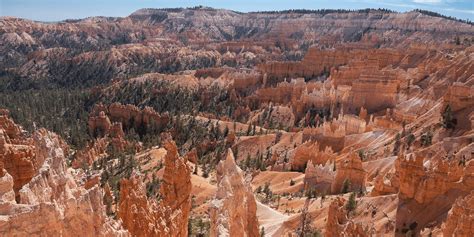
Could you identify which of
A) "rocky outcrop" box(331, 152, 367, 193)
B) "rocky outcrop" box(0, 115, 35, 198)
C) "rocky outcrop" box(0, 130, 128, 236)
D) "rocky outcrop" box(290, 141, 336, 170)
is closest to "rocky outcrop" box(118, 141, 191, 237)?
"rocky outcrop" box(0, 115, 35, 198)

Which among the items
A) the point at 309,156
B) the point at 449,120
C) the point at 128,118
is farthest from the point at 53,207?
the point at 128,118

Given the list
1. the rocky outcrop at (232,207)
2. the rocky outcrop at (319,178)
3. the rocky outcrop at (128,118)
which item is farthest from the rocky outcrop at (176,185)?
the rocky outcrop at (128,118)

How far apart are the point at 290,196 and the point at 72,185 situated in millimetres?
27117

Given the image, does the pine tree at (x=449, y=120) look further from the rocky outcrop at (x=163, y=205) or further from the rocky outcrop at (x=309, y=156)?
the rocky outcrop at (x=163, y=205)

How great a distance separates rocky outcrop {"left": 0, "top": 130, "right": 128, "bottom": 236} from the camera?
9.84 metres

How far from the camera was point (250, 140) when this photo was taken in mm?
59906

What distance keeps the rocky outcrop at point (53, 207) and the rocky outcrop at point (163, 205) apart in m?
5.71

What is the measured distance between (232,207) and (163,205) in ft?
24.6

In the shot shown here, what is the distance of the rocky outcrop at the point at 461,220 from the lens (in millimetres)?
19642

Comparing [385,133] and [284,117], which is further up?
[385,133]

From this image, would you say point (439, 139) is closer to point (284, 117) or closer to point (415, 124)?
point (415, 124)

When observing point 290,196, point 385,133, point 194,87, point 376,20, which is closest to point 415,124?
point 385,133

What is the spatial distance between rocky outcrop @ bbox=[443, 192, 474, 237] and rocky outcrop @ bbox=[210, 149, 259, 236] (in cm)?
849

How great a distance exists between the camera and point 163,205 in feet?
75.3
